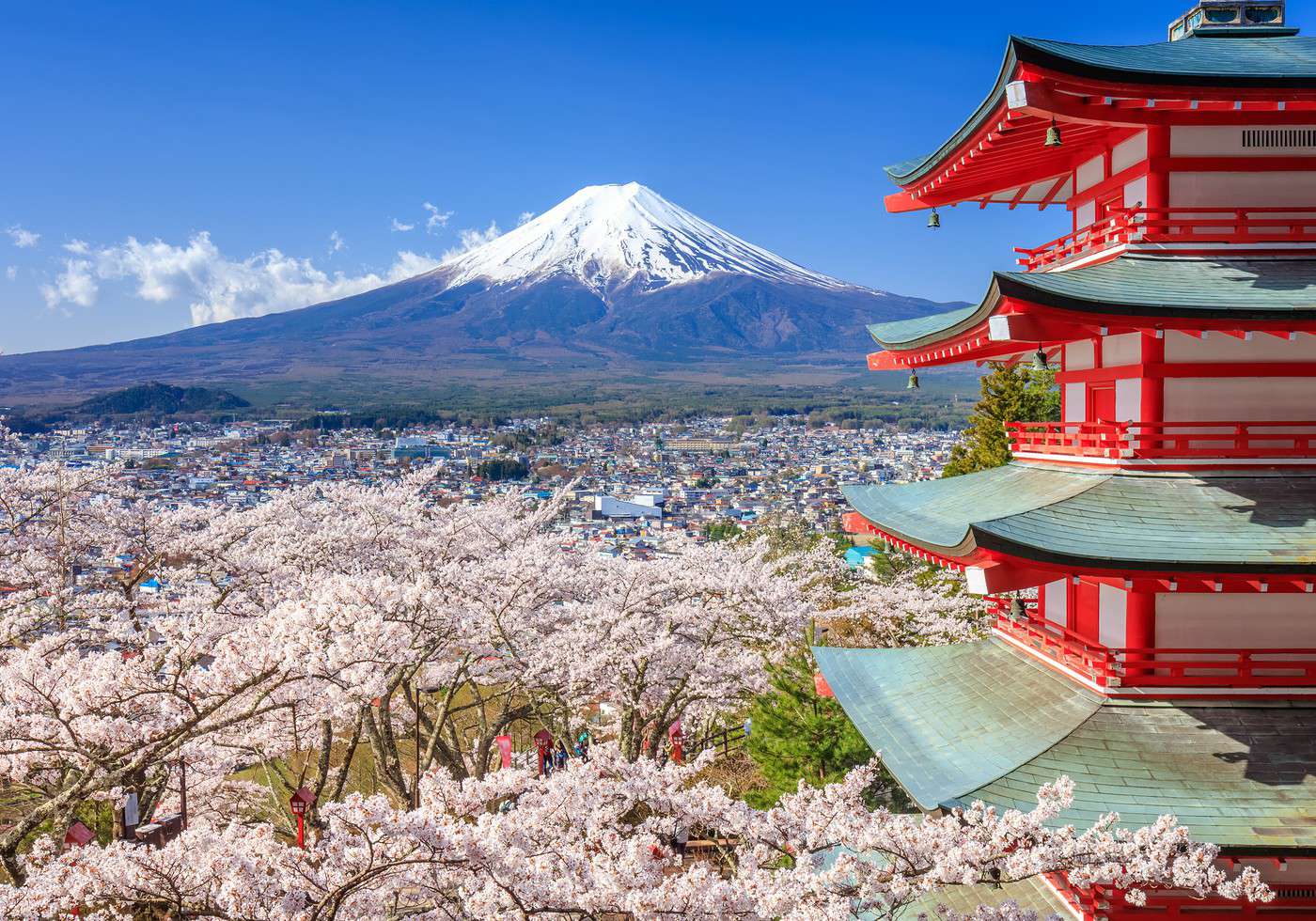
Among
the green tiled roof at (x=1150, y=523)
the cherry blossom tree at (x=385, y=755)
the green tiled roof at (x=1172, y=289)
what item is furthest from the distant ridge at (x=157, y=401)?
the green tiled roof at (x=1172, y=289)

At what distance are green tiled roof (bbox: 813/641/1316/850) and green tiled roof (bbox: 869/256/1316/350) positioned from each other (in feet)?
9.71

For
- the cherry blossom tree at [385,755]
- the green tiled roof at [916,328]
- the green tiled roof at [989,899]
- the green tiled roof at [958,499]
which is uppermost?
the green tiled roof at [916,328]

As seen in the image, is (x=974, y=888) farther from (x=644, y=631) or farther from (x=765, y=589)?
(x=765, y=589)

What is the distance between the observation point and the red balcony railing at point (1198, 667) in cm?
671

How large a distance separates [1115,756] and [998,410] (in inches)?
779

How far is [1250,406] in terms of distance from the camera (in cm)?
716

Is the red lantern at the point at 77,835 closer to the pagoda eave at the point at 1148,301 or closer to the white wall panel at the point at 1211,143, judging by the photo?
the pagoda eave at the point at 1148,301

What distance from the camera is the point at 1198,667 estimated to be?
22.3 ft

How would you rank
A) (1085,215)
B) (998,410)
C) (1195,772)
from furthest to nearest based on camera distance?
(998,410)
(1085,215)
(1195,772)

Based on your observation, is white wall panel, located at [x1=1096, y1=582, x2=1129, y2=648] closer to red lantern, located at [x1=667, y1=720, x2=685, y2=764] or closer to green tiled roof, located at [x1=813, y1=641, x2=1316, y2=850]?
green tiled roof, located at [x1=813, y1=641, x2=1316, y2=850]

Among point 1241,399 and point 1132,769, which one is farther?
point 1241,399

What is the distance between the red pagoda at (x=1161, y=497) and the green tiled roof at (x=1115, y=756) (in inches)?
0.8

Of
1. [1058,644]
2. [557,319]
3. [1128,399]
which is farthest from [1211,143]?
[557,319]

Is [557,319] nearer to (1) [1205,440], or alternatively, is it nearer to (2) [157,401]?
(2) [157,401]
